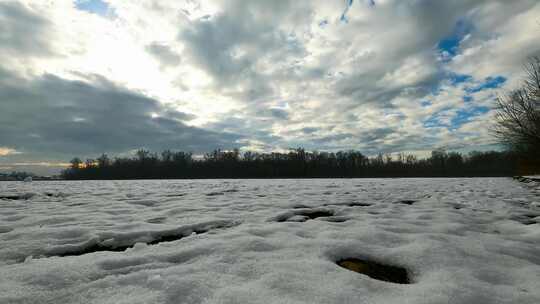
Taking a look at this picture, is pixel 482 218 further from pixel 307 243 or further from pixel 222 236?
pixel 222 236

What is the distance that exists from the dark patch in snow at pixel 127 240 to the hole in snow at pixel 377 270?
5.53 feet

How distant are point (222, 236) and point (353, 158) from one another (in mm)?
83937

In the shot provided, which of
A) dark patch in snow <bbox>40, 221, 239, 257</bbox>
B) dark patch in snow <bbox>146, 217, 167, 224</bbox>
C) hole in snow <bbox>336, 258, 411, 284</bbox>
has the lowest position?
hole in snow <bbox>336, 258, 411, 284</bbox>

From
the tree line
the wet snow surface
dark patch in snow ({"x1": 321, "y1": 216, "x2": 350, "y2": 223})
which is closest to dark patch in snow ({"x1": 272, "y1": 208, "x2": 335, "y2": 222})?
dark patch in snow ({"x1": 321, "y1": 216, "x2": 350, "y2": 223})

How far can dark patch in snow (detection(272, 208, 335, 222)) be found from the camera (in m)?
3.83

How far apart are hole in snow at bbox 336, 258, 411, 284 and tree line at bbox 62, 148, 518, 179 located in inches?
2638

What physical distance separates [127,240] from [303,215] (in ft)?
8.14

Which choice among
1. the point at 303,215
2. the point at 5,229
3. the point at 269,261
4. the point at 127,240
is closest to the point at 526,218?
the point at 303,215

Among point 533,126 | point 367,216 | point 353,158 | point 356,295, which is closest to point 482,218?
point 367,216

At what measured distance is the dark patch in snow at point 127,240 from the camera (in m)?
2.39

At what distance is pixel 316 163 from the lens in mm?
77500

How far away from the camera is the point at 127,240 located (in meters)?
2.73

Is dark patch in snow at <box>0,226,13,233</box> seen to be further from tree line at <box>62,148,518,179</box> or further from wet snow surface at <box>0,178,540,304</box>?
tree line at <box>62,148,518,179</box>

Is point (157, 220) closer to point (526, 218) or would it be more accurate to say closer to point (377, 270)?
point (377, 270)
